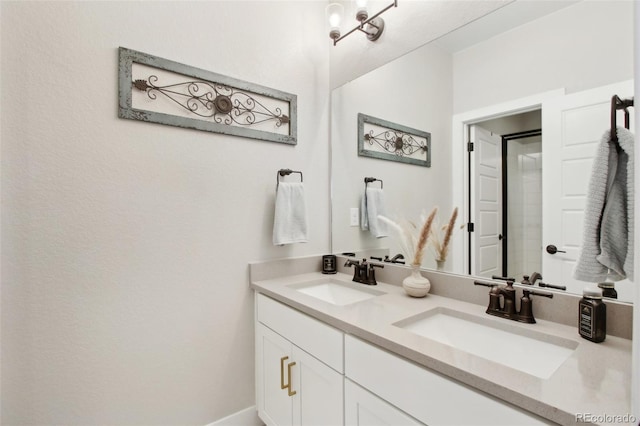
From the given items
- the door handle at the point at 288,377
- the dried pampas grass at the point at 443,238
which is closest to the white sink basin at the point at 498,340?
the dried pampas grass at the point at 443,238

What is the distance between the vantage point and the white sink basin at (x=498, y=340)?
868 millimetres

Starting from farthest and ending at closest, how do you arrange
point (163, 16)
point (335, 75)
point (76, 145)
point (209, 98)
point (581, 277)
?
1. point (335, 75)
2. point (209, 98)
3. point (163, 16)
4. point (76, 145)
5. point (581, 277)

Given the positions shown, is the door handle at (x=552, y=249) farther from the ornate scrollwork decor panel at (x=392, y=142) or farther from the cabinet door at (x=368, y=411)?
the cabinet door at (x=368, y=411)

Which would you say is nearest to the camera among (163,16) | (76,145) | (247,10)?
(76,145)

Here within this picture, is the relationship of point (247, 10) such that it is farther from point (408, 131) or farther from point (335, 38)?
point (408, 131)

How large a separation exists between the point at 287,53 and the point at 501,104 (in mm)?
1197

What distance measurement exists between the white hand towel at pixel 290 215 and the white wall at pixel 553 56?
36.7 inches

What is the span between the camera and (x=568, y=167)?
3.33 ft

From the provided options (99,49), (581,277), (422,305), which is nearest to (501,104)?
(581,277)

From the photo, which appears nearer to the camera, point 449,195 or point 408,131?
point 449,195

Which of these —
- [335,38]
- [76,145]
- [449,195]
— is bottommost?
[449,195]

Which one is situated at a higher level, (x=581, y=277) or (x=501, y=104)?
(x=501, y=104)

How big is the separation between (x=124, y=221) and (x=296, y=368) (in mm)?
977

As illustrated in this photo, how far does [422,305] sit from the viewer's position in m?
1.20
